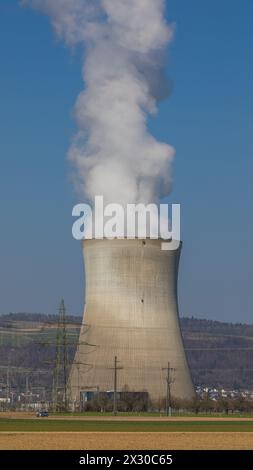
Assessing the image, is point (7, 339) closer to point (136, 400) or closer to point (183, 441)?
point (136, 400)

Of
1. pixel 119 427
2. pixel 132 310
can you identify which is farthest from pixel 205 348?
pixel 119 427

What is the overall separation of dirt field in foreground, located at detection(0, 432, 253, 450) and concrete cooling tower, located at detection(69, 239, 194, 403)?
645 inches

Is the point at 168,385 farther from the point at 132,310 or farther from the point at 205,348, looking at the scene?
the point at 205,348

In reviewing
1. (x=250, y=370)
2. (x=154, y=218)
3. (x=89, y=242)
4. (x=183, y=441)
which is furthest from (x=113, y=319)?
(x=250, y=370)

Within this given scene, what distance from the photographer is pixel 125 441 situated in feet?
92.3

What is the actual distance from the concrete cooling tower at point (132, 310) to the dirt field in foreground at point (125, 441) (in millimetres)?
16385

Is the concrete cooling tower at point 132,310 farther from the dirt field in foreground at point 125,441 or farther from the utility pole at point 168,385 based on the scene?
the dirt field in foreground at point 125,441

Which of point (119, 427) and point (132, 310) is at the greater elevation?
point (132, 310)

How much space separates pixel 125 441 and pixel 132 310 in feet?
71.3

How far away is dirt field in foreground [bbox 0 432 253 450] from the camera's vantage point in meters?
26.1

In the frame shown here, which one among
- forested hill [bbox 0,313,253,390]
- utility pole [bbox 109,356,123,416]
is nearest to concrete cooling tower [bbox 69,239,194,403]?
utility pole [bbox 109,356,123,416]

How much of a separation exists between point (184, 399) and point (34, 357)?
285ft

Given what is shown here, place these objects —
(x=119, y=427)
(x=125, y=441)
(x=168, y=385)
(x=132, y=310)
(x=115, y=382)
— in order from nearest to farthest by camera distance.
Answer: (x=125, y=441)
(x=119, y=427)
(x=132, y=310)
(x=168, y=385)
(x=115, y=382)
